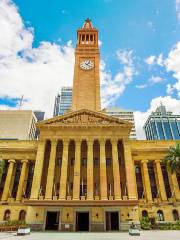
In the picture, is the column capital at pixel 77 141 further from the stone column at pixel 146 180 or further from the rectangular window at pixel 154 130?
the rectangular window at pixel 154 130

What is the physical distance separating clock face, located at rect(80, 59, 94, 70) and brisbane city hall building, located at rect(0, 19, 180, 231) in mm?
10923

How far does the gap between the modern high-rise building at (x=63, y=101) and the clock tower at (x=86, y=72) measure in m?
79.7

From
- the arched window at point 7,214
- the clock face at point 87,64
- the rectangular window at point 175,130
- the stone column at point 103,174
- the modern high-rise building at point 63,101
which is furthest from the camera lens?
the rectangular window at point 175,130

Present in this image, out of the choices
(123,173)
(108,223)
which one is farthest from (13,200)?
(123,173)

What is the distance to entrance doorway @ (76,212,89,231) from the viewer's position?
3559cm

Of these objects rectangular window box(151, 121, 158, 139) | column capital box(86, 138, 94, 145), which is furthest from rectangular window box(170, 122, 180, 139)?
column capital box(86, 138, 94, 145)

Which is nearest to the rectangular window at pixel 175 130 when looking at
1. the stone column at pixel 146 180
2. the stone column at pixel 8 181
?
the stone column at pixel 146 180

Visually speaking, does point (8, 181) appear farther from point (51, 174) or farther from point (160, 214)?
point (160, 214)

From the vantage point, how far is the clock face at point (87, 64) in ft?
189

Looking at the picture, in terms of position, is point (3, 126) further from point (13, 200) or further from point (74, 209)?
point (74, 209)

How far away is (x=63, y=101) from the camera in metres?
148

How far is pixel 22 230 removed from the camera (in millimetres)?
26000

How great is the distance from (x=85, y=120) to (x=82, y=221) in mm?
17585

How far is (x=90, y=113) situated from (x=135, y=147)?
12196 millimetres
